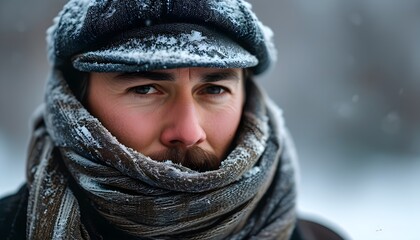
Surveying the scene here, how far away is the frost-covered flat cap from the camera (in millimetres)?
1492

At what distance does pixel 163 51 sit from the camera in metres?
1.49

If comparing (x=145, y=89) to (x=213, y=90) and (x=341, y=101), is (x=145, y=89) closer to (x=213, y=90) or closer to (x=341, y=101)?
(x=213, y=90)

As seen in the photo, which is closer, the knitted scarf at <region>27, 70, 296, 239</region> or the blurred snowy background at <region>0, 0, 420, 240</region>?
the knitted scarf at <region>27, 70, 296, 239</region>

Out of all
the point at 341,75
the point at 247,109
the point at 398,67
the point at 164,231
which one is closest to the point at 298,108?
the point at 341,75

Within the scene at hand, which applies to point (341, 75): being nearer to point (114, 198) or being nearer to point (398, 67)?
point (398, 67)

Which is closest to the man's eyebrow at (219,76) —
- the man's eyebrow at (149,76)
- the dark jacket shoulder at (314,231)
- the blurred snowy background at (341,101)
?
the man's eyebrow at (149,76)

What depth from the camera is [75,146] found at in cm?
159

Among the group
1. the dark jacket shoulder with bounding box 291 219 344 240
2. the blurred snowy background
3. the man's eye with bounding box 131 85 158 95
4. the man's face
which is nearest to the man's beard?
the man's face

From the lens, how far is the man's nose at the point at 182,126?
5.15 ft

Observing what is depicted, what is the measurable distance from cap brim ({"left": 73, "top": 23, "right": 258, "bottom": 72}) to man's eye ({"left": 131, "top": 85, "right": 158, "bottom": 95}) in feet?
0.42

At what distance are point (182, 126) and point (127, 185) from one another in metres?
0.24

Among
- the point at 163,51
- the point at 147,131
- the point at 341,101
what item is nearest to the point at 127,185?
the point at 147,131

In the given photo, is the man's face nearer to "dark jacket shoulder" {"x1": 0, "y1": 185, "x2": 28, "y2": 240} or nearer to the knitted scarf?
the knitted scarf

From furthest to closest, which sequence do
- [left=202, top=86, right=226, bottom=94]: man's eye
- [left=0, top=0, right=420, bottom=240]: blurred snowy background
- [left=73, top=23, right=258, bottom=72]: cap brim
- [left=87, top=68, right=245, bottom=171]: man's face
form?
1. [left=0, top=0, right=420, bottom=240]: blurred snowy background
2. [left=202, top=86, right=226, bottom=94]: man's eye
3. [left=87, top=68, right=245, bottom=171]: man's face
4. [left=73, top=23, right=258, bottom=72]: cap brim
